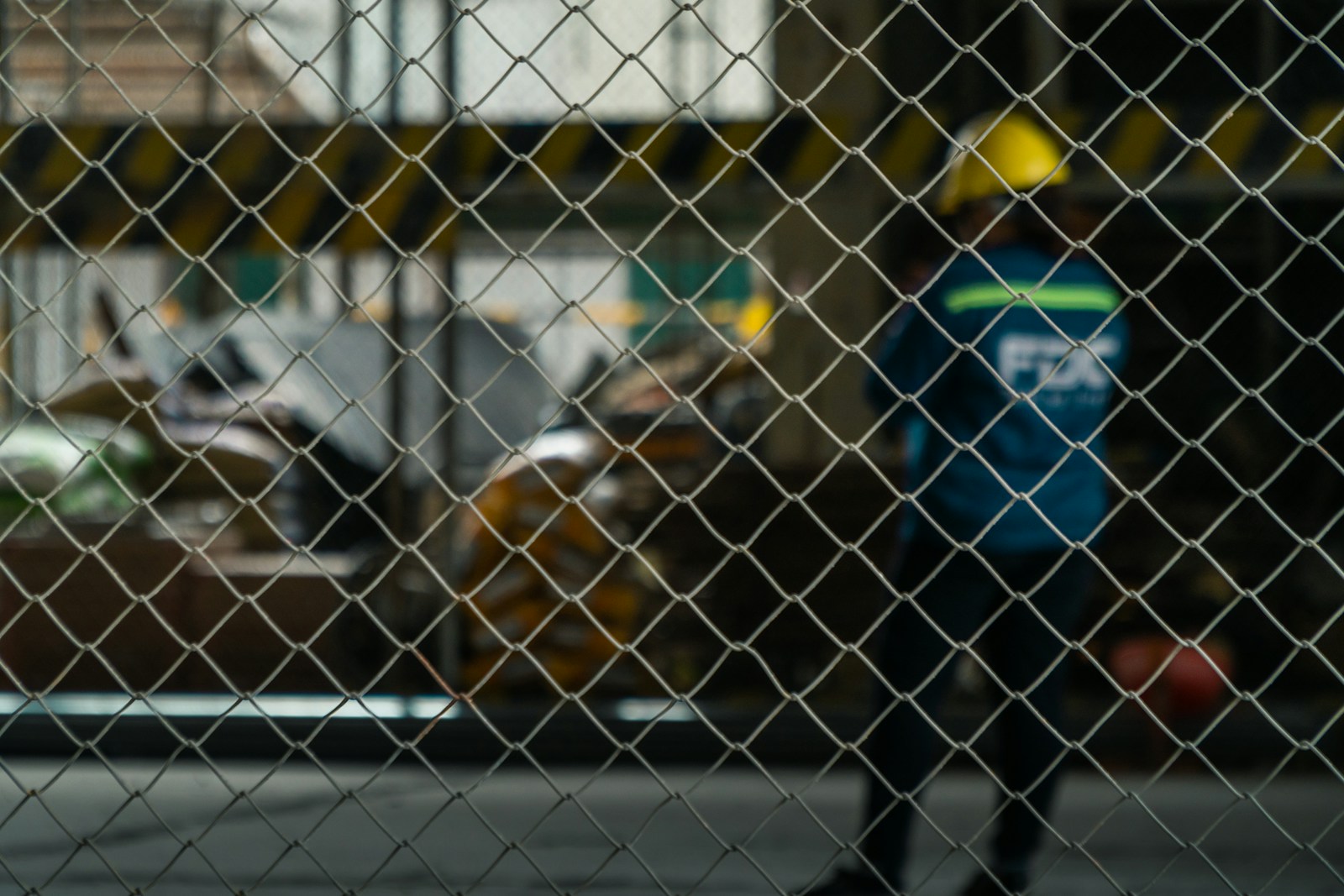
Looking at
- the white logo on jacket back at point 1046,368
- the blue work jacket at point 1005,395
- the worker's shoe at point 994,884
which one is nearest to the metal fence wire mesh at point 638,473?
the worker's shoe at point 994,884

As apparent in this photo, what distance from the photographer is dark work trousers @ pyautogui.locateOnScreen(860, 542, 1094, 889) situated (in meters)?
3.36

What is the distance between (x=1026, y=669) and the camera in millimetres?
3451

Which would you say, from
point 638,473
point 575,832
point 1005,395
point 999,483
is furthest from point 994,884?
point 638,473

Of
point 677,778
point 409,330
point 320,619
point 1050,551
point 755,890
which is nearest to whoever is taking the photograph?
point 1050,551

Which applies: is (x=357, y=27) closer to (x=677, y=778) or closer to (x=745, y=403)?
(x=745, y=403)

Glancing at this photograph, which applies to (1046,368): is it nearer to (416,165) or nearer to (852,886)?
(852,886)

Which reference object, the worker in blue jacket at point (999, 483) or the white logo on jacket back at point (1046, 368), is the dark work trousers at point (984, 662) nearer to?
the worker in blue jacket at point (999, 483)

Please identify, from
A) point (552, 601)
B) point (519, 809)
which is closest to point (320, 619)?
point (552, 601)

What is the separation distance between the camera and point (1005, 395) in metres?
3.27

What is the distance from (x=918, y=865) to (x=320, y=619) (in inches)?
102

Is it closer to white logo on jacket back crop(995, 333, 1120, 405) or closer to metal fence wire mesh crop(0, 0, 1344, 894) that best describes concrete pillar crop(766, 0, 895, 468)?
metal fence wire mesh crop(0, 0, 1344, 894)

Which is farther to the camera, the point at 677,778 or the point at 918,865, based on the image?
the point at 677,778

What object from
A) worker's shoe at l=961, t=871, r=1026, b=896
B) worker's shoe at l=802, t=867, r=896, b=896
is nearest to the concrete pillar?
worker's shoe at l=961, t=871, r=1026, b=896

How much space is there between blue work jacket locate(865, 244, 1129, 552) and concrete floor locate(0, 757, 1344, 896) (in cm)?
69
